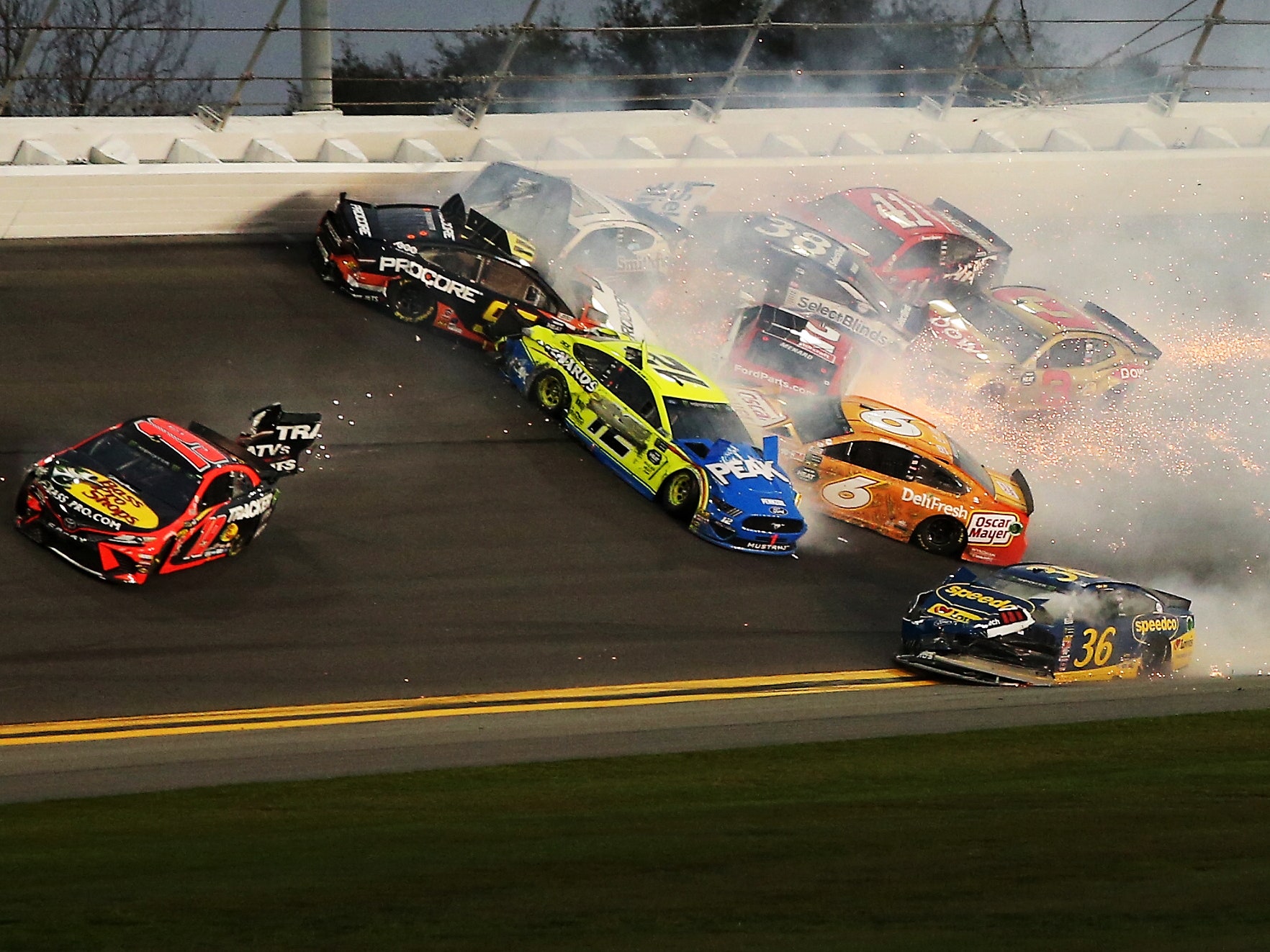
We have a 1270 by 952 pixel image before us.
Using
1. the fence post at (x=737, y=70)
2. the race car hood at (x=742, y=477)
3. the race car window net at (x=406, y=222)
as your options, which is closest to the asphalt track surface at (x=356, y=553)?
the race car hood at (x=742, y=477)

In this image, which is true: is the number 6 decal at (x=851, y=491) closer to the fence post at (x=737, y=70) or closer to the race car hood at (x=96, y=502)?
the race car hood at (x=96, y=502)

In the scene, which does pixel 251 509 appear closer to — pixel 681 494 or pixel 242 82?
pixel 681 494

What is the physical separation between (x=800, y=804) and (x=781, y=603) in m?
5.76

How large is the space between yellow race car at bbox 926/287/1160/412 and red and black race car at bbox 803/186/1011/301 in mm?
579

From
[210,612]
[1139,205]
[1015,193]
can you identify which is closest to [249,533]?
[210,612]

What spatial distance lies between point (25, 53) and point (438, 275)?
636 cm

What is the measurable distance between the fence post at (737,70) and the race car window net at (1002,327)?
18.1ft

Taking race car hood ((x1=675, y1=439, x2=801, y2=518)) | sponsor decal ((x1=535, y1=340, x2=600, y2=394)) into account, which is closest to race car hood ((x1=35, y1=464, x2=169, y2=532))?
sponsor decal ((x1=535, y1=340, x2=600, y2=394))

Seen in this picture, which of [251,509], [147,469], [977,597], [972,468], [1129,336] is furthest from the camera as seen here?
[1129,336]

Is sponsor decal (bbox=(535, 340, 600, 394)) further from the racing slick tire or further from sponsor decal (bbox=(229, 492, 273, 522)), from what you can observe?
the racing slick tire

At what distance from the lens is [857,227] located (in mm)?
23875

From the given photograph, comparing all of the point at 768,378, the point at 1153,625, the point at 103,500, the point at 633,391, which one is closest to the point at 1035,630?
the point at 1153,625

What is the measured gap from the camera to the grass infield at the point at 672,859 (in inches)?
319

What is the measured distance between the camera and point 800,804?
421 inches
